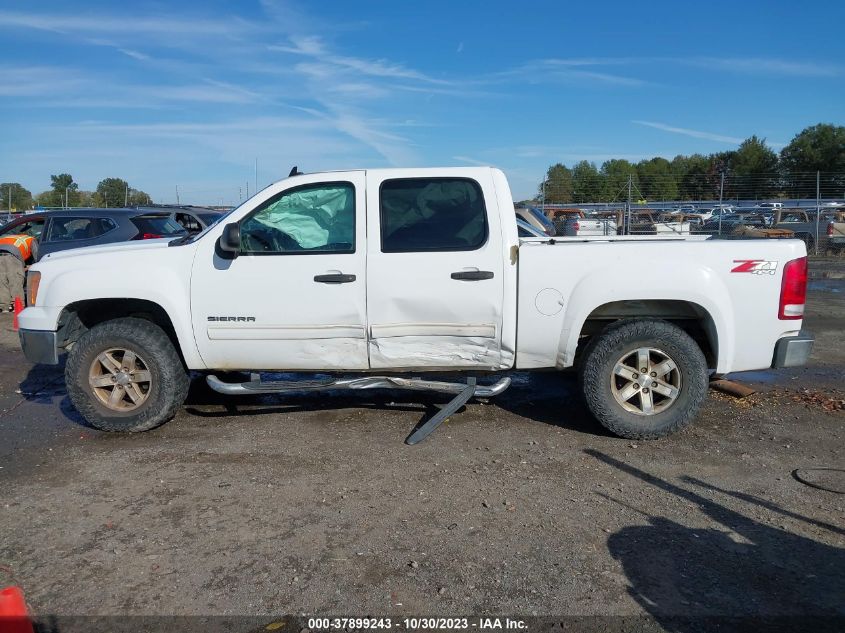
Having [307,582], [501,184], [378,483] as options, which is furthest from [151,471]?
[501,184]

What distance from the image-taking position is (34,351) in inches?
223

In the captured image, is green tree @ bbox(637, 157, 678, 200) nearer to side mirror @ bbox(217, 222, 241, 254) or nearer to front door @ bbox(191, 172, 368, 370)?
front door @ bbox(191, 172, 368, 370)

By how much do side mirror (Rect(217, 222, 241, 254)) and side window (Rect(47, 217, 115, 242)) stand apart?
6.92 m

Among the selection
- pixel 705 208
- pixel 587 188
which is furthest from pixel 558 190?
pixel 705 208

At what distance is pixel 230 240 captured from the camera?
5184 mm

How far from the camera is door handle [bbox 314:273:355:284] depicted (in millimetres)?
5242

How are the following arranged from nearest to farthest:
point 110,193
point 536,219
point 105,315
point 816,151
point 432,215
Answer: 1. point 432,215
2. point 105,315
3. point 536,219
4. point 110,193
5. point 816,151

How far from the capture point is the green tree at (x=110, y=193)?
117 ft

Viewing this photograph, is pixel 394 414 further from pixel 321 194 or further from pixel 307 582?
pixel 307 582

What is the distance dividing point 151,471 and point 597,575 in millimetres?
3023

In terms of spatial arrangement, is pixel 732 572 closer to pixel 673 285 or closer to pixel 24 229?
pixel 673 285

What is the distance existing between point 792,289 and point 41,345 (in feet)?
18.6

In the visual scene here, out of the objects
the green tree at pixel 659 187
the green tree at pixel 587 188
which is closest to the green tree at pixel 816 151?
the green tree at pixel 659 187

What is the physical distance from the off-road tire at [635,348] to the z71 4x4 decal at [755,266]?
61 centimetres
